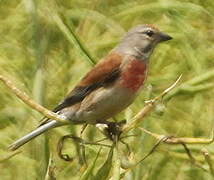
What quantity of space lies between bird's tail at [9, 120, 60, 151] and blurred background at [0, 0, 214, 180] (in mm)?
16

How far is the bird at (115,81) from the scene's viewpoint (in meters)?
1.89

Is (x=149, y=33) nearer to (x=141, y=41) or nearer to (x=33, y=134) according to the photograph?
(x=141, y=41)


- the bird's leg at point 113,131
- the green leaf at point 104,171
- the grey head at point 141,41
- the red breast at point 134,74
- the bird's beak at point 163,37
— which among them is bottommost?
the green leaf at point 104,171

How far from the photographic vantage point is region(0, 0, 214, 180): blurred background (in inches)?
63.5

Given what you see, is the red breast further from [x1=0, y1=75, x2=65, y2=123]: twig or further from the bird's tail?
[x1=0, y1=75, x2=65, y2=123]: twig

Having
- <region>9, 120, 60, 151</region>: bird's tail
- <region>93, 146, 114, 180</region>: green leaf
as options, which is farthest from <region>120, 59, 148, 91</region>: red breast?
<region>93, 146, 114, 180</region>: green leaf

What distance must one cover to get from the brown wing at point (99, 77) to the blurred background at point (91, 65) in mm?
106

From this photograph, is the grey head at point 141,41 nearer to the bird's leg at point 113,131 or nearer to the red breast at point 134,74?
the red breast at point 134,74

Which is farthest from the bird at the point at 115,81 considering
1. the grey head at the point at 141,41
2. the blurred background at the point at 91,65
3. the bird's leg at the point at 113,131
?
the bird's leg at the point at 113,131

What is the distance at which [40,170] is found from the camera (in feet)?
5.09

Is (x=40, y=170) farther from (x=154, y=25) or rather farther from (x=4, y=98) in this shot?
(x=154, y=25)

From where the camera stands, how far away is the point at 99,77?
1984mm

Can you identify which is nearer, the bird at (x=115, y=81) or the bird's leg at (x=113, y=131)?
the bird's leg at (x=113, y=131)

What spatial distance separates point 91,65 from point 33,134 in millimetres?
197
